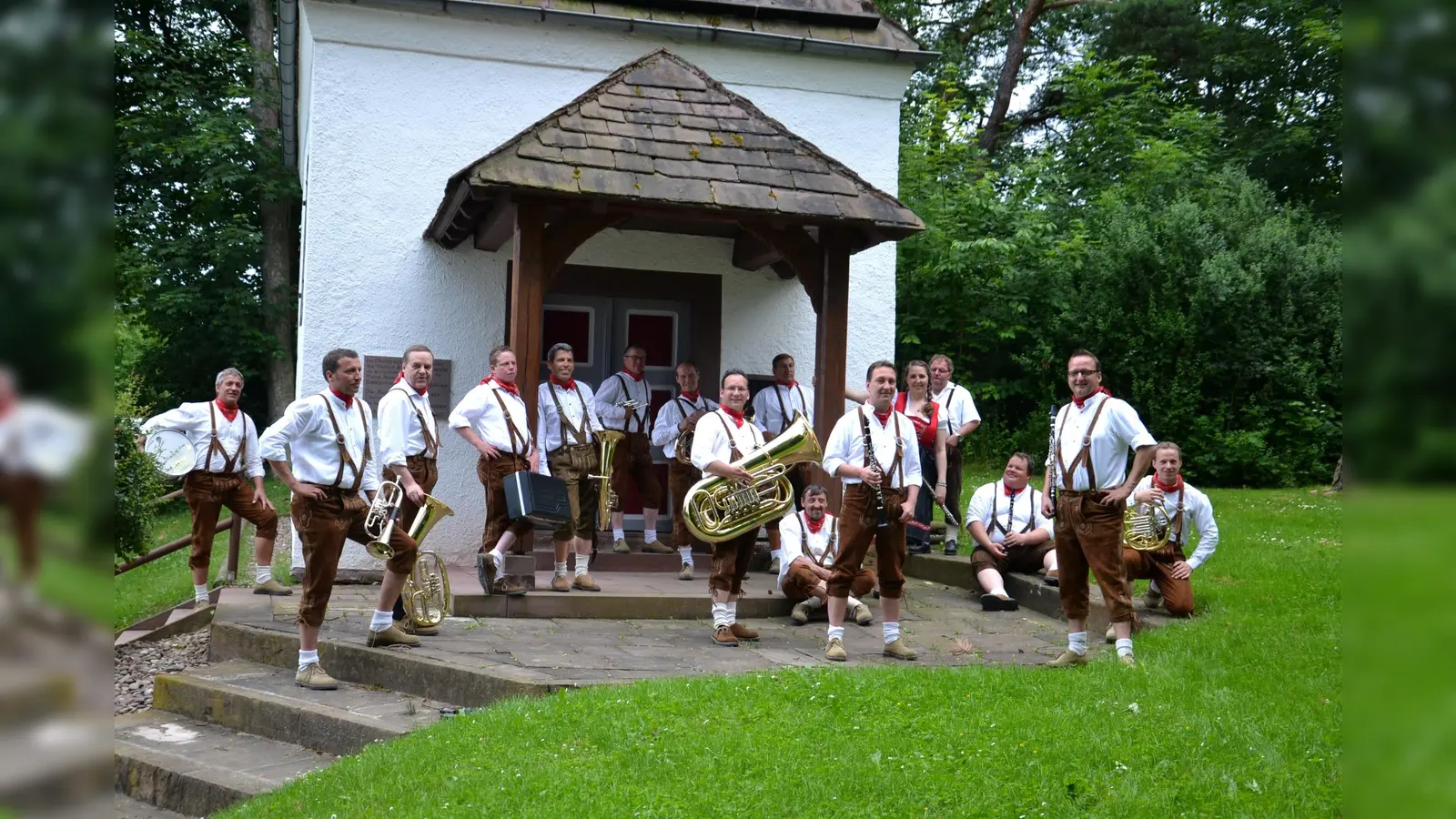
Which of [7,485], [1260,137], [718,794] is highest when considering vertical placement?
[1260,137]

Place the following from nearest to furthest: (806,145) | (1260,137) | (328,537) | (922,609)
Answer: (328,537) → (922,609) → (806,145) → (1260,137)

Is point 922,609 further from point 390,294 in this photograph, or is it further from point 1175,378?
point 1175,378

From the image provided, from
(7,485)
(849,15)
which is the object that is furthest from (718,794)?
(849,15)

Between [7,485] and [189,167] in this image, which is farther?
[189,167]

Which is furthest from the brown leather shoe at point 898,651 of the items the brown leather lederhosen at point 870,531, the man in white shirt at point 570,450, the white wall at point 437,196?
the white wall at point 437,196

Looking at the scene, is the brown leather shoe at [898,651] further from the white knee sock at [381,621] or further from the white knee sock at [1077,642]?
the white knee sock at [381,621]

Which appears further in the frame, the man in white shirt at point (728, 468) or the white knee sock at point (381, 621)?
the man in white shirt at point (728, 468)

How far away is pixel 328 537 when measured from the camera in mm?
7609

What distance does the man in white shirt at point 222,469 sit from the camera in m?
10.5

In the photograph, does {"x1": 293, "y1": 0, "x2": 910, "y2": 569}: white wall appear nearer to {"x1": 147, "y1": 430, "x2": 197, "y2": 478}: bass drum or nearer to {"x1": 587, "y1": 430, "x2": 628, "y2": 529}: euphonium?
{"x1": 147, "y1": 430, "x2": 197, "y2": 478}: bass drum

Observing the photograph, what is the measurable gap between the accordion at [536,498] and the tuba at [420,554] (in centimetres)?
52

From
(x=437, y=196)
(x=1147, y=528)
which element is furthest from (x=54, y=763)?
(x=437, y=196)

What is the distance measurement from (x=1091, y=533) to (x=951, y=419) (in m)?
4.01

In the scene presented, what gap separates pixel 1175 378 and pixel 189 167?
16409mm
